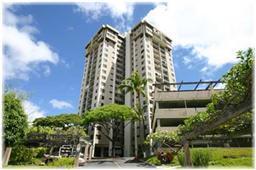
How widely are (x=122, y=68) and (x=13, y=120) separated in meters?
58.5

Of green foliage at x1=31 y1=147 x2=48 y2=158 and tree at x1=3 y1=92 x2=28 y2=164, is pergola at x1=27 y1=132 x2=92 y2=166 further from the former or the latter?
tree at x1=3 y1=92 x2=28 y2=164

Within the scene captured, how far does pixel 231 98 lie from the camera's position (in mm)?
6430

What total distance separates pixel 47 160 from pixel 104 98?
41.5 meters

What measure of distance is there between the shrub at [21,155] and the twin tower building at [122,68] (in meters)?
33.2

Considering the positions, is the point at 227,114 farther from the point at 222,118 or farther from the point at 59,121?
the point at 59,121

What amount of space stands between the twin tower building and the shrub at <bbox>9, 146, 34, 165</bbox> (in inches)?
1309

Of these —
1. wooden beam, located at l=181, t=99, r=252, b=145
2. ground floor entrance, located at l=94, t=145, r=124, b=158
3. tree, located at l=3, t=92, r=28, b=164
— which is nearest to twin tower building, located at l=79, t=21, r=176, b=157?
ground floor entrance, located at l=94, t=145, r=124, b=158

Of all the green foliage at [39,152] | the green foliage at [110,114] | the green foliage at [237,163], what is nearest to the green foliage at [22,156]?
the green foliage at [39,152]

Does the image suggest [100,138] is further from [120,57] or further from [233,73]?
[233,73]

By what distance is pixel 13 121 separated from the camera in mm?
17828

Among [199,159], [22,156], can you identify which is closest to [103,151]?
[22,156]

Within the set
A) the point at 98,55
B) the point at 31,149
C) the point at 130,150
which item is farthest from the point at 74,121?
the point at 98,55

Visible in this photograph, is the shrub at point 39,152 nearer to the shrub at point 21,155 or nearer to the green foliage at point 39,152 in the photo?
the green foliage at point 39,152

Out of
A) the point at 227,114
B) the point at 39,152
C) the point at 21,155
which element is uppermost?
the point at 227,114
